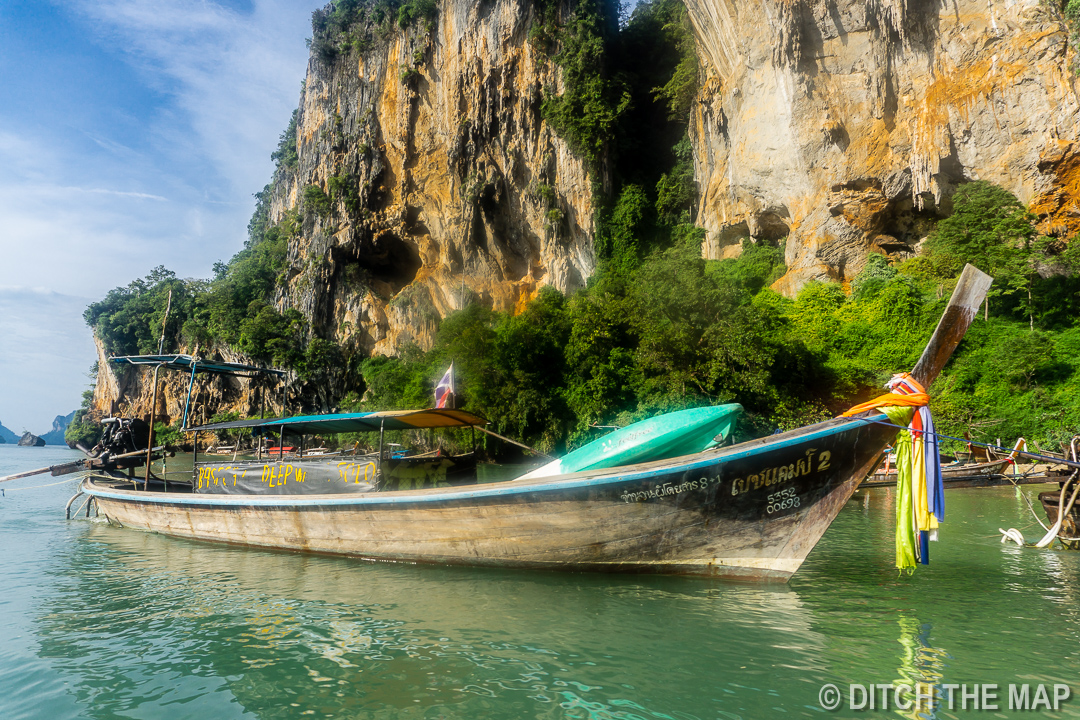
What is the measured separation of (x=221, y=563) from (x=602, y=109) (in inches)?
1150

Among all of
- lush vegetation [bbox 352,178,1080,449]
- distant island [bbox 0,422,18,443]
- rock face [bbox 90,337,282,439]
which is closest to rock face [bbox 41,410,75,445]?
distant island [bbox 0,422,18,443]

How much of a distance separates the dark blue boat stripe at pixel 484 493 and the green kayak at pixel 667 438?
40cm

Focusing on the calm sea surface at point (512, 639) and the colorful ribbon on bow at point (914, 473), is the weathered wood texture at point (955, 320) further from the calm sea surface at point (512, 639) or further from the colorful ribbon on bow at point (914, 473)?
the calm sea surface at point (512, 639)

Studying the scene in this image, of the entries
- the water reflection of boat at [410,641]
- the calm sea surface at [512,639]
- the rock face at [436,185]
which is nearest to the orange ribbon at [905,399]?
the calm sea surface at [512,639]

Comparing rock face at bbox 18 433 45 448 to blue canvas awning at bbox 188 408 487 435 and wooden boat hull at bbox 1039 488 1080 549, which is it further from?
wooden boat hull at bbox 1039 488 1080 549

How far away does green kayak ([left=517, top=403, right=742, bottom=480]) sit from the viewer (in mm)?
6039

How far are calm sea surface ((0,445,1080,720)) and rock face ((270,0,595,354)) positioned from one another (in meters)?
26.7

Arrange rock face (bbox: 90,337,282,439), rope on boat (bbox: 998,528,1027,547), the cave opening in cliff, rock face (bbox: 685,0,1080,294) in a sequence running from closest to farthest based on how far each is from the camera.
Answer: rope on boat (bbox: 998,528,1027,547) < rock face (bbox: 685,0,1080,294) < the cave opening in cliff < rock face (bbox: 90,337,282,439)

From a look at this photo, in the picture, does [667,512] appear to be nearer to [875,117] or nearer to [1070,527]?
[1070,527]

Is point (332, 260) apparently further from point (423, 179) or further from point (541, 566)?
point (541, 566)

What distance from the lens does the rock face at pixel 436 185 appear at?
32.7m

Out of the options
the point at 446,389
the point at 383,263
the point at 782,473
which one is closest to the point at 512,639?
the point at 782,473

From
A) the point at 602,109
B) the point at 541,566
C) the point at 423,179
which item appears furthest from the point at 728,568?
the point at 423,179

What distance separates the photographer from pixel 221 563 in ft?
25.9
